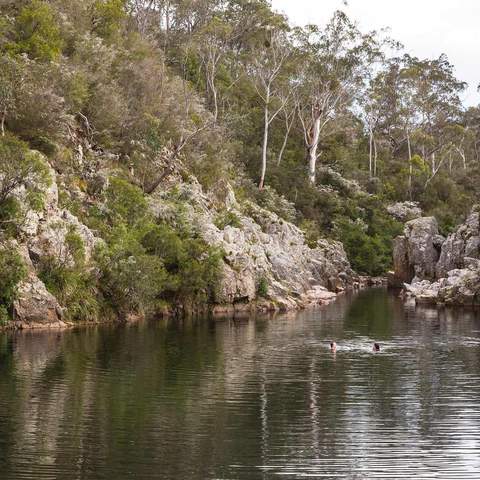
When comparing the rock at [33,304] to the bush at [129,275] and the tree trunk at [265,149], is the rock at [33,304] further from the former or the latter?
the tree trunk at [265,149]

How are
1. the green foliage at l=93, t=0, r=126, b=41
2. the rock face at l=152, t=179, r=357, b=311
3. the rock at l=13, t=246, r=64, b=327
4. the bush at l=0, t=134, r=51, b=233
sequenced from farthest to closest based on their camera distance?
1. the green foliage at l=93, t=0, r=126, b=41
2. the rock face at l=152, t=179, r=357, b=311
3. the rock at l=13, t=246, r=64, b=327
4. the bush at l=0, t=134, r=51, b=233

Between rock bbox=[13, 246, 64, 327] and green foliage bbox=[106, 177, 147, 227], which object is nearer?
rock bbox=[13, 246, 64, 327]

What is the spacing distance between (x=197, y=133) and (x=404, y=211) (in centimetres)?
4063

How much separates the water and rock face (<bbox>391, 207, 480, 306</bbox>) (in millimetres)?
23099

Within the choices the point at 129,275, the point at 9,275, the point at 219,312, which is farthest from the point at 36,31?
the point at 9,275

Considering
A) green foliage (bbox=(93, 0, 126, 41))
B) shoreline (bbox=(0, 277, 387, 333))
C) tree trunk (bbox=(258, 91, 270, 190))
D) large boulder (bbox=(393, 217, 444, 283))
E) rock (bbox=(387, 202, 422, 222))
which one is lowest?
shoreline (bbox=(0, 277, 387, 333))

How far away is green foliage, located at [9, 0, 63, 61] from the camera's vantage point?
57.0 metres

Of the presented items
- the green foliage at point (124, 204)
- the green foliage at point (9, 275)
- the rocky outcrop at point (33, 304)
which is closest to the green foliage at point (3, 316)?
the green foliage at point (9, 275)

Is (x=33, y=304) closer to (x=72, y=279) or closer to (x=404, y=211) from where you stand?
(x=72, y=279)

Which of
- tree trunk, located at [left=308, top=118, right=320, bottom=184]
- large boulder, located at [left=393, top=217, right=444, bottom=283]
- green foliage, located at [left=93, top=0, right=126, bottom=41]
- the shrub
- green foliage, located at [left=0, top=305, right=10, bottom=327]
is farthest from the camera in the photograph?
tree trunk, located at [left=308, top=118, right=320, bottom=184]

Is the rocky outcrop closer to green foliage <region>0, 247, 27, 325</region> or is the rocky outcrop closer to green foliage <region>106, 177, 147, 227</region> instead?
green foliage <region>0, 247, 27, 325</region>

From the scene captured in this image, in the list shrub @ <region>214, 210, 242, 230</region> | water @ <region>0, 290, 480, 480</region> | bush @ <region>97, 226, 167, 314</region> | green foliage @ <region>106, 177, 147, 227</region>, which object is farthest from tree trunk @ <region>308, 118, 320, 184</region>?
water @ <region>0, 290, 480, 480</region>

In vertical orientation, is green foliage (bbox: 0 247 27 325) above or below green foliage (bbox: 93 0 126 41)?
below

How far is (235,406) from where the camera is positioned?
24688 mm
